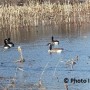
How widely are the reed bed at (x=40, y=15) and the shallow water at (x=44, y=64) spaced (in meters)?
2.49

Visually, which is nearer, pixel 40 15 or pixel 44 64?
pixel 44 64

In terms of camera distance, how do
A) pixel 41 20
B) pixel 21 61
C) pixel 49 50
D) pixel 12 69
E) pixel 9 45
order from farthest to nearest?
pixel 41 20 → pixel 9 45 → pixel 49 50 → pixel 21 61 → pixel 12 69

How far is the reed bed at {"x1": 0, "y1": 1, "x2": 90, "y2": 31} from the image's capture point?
94.9 ft

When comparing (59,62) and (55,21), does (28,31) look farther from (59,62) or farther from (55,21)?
(59,62)

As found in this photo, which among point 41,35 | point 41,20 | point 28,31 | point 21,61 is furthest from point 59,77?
point 41,20

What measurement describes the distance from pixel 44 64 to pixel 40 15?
599 inches

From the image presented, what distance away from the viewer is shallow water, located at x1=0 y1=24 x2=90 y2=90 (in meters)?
12.1

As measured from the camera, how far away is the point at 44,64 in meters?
15.6

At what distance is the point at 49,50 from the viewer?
19.1 metres

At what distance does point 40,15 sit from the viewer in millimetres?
30641

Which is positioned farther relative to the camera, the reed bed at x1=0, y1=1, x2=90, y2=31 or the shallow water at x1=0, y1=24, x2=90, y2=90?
the reed bed at x1=0, y1=1, x2=90, y2=31

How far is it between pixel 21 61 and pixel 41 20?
15.1 m

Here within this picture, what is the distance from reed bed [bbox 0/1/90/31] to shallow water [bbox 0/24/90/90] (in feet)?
8.16

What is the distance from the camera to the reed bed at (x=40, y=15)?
2892 cm
